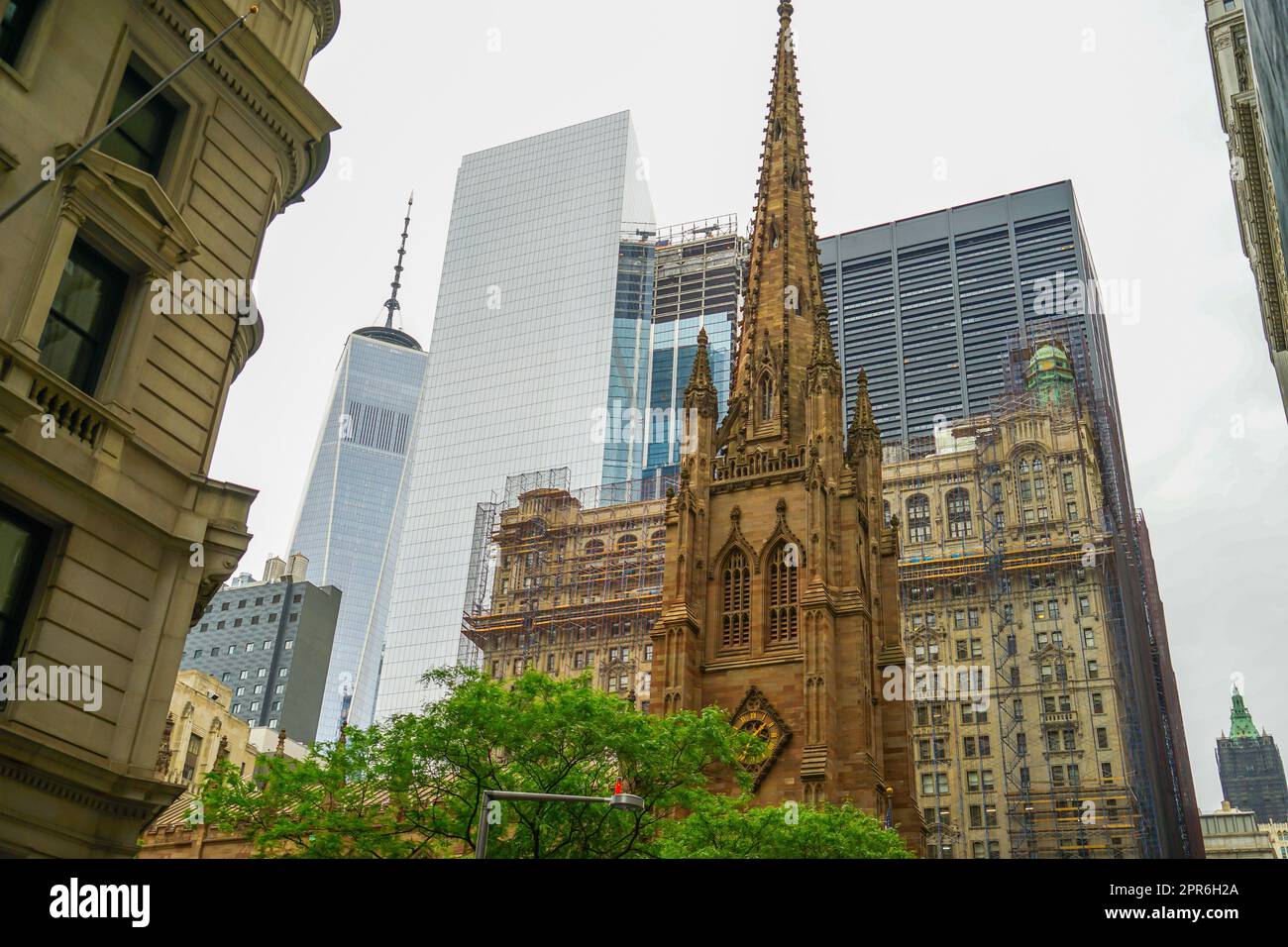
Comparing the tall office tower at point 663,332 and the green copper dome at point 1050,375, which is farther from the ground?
the tall office tower at point 663,332

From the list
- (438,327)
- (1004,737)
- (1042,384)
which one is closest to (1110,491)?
(1042,384)

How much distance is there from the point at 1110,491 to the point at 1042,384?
14167 mm

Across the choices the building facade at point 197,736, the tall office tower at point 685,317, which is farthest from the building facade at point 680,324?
the building facade at point 197,736

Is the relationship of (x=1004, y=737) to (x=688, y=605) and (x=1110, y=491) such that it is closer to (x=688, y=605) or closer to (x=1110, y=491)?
(x=1110, y=491)

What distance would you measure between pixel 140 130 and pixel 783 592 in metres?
38.0

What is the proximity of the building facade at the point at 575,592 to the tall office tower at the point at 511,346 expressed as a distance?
30.1m

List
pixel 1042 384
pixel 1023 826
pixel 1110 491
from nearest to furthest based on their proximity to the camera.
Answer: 1. pixel 1023 826
2. pixel 1110 491
3. pixel 1042 384

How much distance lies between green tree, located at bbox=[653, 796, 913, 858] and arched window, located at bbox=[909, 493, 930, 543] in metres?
Result: 73.7

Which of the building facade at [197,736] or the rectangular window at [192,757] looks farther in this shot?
the rectangular window at [192,757]

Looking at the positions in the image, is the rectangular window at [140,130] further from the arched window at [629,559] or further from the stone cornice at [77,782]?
the arched window at [629,559]

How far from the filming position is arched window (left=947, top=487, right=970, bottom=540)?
10600 cm

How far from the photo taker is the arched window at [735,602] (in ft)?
171

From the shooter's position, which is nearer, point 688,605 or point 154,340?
point 154,340
